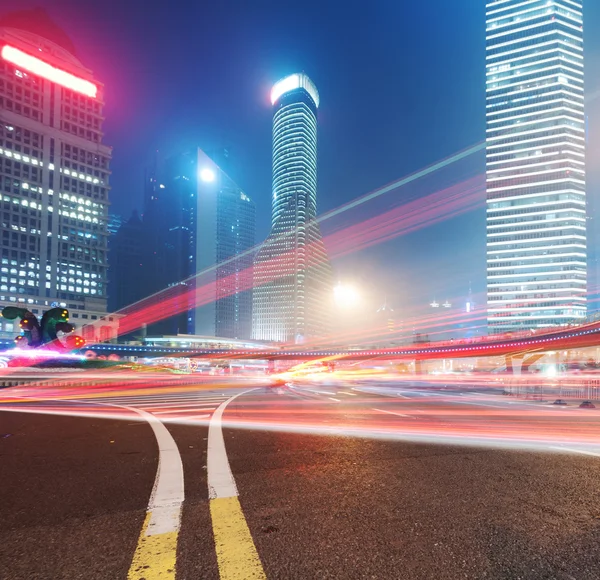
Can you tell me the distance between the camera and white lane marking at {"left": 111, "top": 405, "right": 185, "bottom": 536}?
3400 millimetres

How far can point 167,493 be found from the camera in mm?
4254

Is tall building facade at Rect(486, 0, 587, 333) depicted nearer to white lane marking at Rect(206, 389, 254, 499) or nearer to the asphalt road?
the asphalt road

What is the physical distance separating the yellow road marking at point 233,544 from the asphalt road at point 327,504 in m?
0.02

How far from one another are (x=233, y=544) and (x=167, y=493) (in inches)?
61.7

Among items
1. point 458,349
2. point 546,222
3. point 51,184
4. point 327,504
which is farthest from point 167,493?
point 546,222

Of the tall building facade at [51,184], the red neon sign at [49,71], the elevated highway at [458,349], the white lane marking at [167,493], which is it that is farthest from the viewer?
the tall building facade at [51,184]

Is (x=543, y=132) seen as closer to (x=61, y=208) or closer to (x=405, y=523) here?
(x=61, y=208)

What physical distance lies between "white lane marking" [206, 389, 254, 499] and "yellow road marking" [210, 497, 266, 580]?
0.36 m

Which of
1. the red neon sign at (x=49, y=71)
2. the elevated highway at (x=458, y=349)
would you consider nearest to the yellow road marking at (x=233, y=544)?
the elevated highway at (x=458, y=349)

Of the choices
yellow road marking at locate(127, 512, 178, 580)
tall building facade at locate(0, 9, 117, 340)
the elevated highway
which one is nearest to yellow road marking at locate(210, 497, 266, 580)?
yellow road marking at locate(127, 512, 178, 580)

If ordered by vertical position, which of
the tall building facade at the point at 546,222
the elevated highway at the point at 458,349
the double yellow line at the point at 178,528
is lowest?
the elevated highway at the point at 458,349

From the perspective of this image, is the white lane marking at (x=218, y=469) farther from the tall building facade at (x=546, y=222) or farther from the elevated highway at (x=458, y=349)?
the tall building facade at (x=546, y=222)

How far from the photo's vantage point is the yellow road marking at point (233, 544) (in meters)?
2.62

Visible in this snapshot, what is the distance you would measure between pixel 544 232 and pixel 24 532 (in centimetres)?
21717
